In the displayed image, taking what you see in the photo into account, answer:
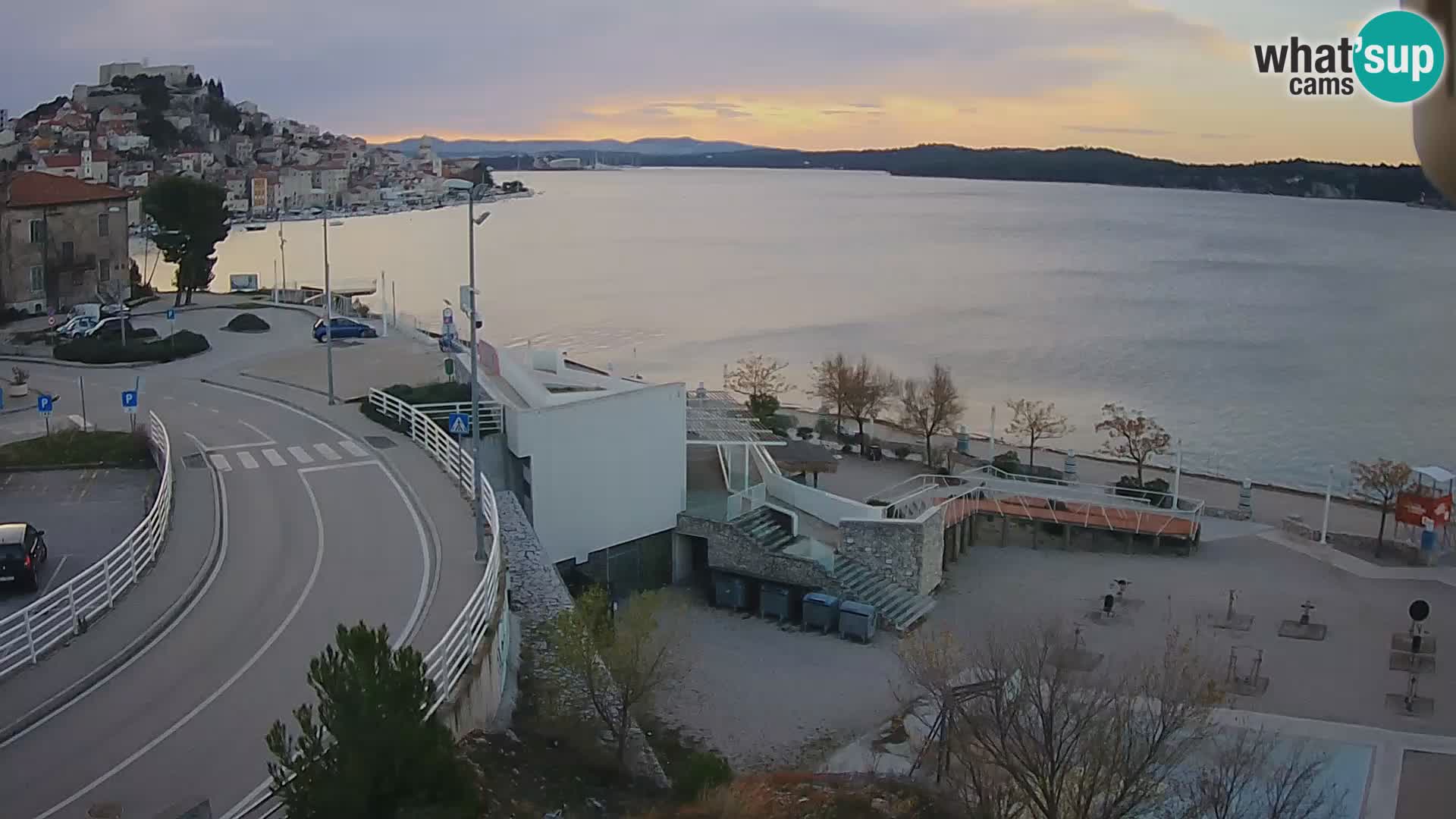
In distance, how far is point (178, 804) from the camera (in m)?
10.1

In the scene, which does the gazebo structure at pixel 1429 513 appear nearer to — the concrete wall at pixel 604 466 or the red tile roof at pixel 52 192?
the concrete wall at pixel 604 466

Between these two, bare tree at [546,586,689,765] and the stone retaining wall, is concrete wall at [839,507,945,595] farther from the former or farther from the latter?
bare tree at [546,586,689,765]

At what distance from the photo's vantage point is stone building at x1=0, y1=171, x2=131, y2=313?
44.7m

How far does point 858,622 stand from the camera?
22719mm

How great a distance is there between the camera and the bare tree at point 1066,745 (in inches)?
458

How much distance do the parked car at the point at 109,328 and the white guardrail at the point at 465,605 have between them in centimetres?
2076

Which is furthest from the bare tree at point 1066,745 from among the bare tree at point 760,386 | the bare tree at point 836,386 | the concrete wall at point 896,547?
the bare tree at point 836,386

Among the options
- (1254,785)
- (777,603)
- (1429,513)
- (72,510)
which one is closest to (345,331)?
(72,510)

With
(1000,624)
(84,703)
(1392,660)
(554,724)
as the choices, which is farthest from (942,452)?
(84,703)

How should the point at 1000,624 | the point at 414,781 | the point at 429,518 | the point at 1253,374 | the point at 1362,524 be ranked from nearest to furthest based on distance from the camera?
the point at 414,781, the point at 429,518, the point at 1000,624, the point at 1362,524, the point at 1253,374

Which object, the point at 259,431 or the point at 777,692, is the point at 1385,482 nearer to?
the point at 777,692

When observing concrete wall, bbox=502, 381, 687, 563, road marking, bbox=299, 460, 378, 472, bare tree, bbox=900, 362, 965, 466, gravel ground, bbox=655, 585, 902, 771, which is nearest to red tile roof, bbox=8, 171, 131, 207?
road marking, bbox=299, 460, 378, 472

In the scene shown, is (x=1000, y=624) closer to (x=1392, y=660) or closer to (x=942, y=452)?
(x=1392, y=660)

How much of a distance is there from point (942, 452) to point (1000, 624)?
1778 centimetres
